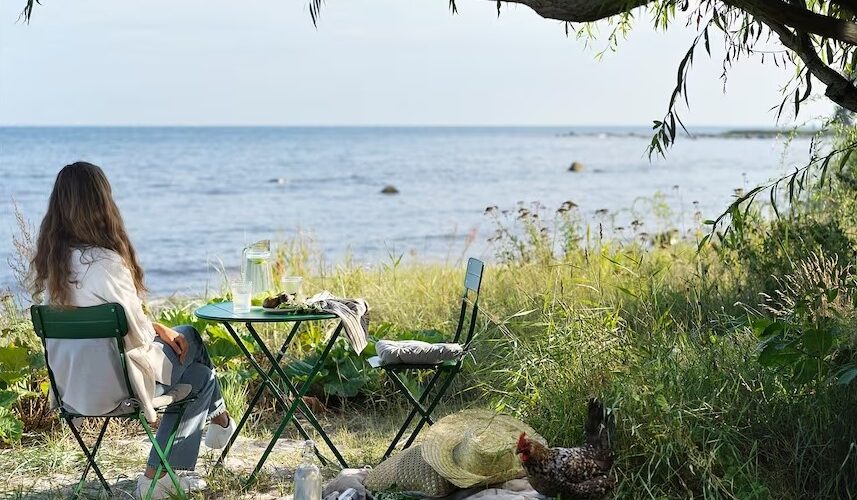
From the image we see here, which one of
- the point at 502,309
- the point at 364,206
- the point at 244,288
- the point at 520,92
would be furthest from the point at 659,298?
the point at 520,92

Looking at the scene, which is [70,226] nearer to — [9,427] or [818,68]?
[9,427]

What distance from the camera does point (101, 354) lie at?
4.12 m

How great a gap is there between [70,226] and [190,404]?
0.95 meters

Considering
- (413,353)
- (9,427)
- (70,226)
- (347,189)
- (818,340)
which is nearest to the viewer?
(818,340)

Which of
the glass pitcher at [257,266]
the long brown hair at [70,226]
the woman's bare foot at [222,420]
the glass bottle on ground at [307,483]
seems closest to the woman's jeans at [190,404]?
the woman's bare foot at [222,420]

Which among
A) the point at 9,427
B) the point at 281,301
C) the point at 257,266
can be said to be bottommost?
the point at 9,427

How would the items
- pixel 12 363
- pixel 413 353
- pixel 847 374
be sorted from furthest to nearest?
pixel 12 363, pixel 413 353, pixel 847 374

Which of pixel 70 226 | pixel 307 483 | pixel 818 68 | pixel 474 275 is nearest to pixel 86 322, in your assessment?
pixel 70 226

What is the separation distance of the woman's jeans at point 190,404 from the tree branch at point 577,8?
2.11 meters

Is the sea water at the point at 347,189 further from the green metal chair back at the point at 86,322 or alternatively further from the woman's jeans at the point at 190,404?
the green metal chair back at the point at 86,322

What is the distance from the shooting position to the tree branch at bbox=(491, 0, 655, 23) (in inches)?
141

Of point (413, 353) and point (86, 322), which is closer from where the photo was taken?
point (86, 322)

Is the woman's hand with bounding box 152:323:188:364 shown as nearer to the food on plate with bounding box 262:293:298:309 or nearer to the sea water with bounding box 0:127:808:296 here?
the food on plate with bounding box 262:293:298:309

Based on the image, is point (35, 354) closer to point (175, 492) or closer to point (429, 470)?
point (175, 492)
